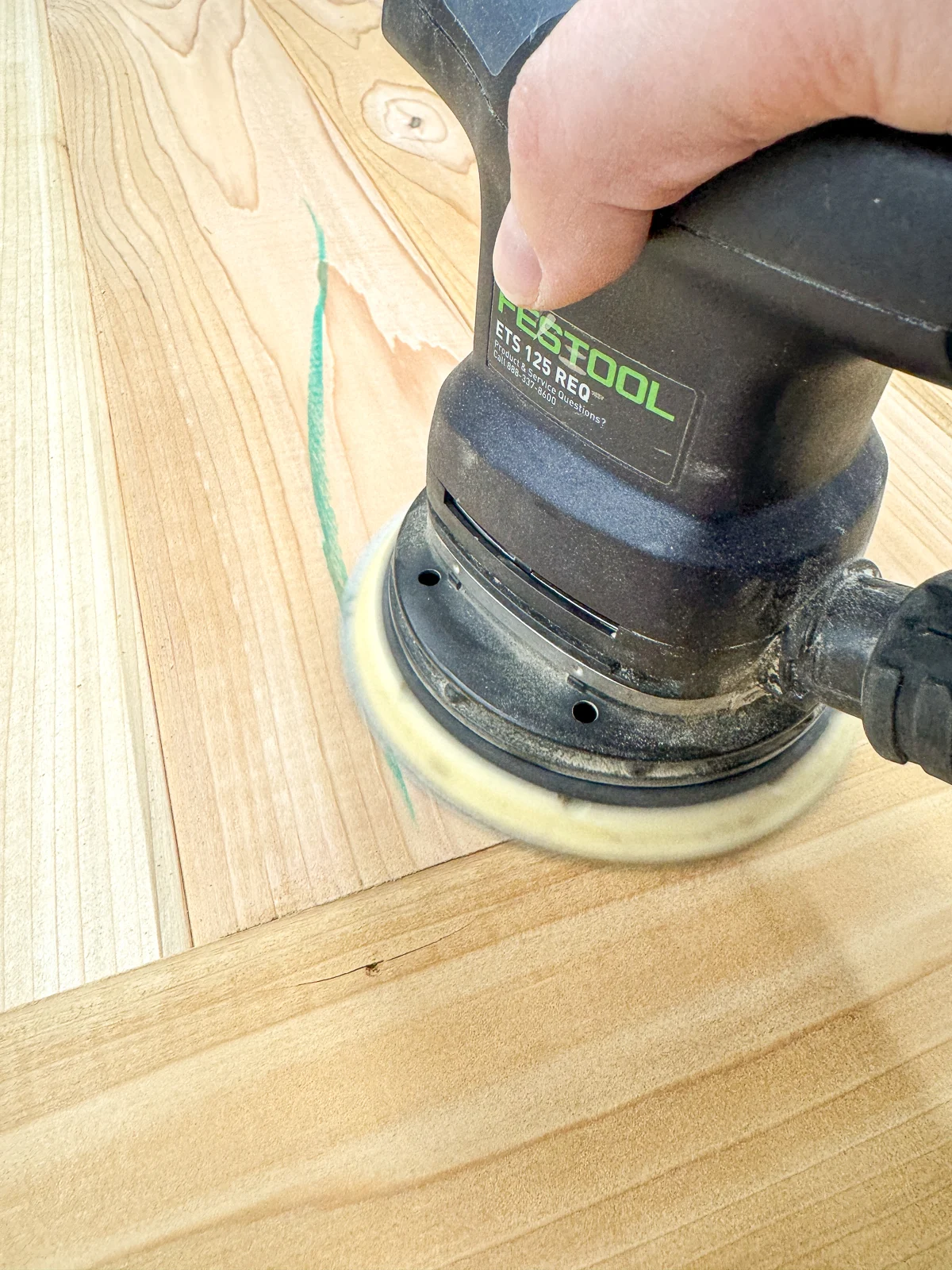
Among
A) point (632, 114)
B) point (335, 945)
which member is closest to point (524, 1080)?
point (335, 945)

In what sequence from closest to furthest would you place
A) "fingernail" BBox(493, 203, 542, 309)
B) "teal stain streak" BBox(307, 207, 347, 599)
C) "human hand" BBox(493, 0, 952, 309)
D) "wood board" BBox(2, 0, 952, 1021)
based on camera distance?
"human hand" BBox(493, 0, 952, 309), "fingernail" BBox(493, 203, 542, 309), "wood board" BBox(2, 0, 952, 1021), "teal stain streak" BBox(307, 207, 347, 599)

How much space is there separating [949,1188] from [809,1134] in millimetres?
54

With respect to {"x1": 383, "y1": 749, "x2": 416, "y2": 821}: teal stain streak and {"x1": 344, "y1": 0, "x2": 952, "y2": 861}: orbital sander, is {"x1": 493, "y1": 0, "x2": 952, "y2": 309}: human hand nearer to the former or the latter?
{"x1": 344, "y1": 0, "x2": 952, "y2": 861}: orbital sander

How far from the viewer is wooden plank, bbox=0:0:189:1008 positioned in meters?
0.45

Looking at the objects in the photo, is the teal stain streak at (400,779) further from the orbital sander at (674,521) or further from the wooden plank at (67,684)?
the wooden plank at (67,684)

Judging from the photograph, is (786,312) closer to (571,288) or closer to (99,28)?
(571,288)

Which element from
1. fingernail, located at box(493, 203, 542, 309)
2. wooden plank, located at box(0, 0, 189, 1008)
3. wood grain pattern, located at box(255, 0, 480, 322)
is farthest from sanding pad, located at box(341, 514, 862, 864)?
wood grain pattern, located at box(255, 0, 480, 322)

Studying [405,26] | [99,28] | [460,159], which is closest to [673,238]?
[405,26]

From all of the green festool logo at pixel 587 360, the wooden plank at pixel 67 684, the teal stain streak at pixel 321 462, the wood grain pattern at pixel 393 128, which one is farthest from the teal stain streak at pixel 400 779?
the wood grain pattern at pixel 393 128

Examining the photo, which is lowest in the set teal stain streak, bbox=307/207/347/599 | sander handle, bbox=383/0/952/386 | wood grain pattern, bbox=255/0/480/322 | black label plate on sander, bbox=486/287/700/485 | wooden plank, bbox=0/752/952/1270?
wooden plank, bbox=0/752/952/1270

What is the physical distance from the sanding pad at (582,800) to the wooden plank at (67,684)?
129 mm

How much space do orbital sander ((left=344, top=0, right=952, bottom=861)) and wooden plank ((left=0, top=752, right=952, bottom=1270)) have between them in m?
0.05

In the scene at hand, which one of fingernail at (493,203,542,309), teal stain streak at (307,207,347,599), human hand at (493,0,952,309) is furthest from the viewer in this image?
teal stain streak at (307,207,347,599)

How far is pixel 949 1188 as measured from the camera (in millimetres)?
382
